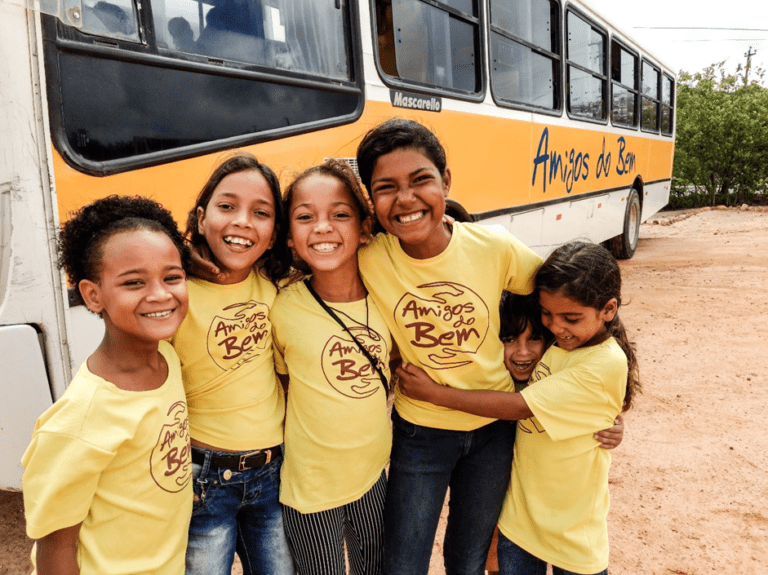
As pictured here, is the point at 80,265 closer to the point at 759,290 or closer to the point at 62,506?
the point at 62,506

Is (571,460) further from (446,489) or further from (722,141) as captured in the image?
(722,141)

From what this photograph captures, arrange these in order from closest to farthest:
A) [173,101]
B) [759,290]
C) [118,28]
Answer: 1. [118,28]
2. [173,101]
3. [759,290]

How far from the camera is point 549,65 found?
514cm

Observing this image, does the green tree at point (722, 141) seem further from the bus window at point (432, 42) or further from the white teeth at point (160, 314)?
the white teeth at point (160, 314)

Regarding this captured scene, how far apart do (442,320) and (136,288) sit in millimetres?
819

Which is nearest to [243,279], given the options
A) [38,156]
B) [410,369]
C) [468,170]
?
[410,369]

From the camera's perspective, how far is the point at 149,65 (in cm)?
207

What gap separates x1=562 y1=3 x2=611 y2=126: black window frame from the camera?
5348 millimetres

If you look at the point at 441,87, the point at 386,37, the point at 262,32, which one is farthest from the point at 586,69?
the point at 262,32

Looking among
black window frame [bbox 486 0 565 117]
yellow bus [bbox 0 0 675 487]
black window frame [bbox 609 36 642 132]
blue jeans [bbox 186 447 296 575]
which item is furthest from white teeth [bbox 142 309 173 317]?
black window frame [bbox 609 36 642 132]

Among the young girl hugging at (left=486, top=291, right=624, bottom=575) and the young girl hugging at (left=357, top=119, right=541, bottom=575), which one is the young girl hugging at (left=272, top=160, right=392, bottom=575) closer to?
the young girl hugging at (left=357, top=119, right=541, bottom=575)

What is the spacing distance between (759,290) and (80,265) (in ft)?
24.0

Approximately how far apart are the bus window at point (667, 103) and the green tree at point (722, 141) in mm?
8141

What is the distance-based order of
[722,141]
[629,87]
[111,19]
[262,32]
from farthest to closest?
[722,141]
[629,87]
[262,32]
[111,19]
